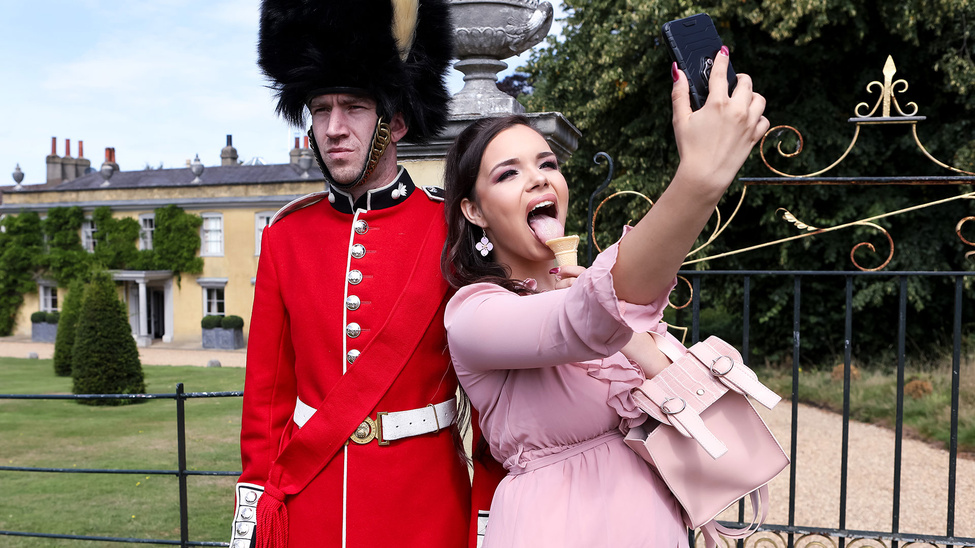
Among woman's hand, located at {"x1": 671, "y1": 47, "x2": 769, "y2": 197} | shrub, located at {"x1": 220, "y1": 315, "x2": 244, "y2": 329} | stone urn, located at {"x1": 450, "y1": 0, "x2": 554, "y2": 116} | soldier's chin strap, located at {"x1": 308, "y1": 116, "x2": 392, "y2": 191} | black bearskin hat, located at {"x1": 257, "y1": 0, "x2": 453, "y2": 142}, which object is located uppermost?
stone urn, located at {"x1": 450, "y1": 0, "x2": 554, "y2": 116}

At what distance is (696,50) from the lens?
3.90ft

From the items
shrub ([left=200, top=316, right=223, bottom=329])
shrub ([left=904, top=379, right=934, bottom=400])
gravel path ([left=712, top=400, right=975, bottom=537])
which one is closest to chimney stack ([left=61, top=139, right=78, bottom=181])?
shrub ([left=200, top=316, right=223, bottom=329])

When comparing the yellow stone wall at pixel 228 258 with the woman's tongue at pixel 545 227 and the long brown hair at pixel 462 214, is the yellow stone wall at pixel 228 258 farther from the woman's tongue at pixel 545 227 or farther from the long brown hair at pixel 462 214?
the woman's tongue at pixel 545 227

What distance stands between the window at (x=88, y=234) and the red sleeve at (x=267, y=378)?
29.2 m

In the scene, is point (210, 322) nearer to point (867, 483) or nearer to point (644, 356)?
point (867, 483)

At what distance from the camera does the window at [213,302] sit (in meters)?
25.9

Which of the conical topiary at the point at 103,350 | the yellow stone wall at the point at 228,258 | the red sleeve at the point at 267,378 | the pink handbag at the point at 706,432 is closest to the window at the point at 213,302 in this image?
the yellow stone wall at the point at 228,258

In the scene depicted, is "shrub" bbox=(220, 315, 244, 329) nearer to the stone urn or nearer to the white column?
the white column

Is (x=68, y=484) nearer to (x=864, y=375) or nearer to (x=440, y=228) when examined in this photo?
(x=440, y=228)

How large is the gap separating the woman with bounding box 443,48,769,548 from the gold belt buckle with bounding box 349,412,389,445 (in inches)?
12.7

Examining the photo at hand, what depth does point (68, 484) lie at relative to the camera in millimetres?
8281

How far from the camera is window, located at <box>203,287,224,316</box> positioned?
25.9 m

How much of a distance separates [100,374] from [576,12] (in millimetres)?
10500

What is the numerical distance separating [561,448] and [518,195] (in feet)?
1.81
